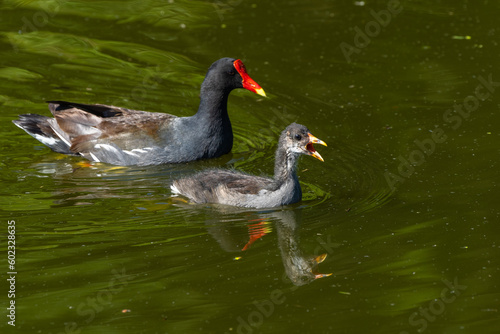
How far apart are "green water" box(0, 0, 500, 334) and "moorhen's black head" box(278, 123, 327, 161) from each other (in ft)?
1.63

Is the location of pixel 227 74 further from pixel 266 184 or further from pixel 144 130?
pixel 266 184

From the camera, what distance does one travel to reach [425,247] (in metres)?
6.52

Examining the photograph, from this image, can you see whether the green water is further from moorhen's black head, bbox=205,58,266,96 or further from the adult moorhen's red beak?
moorhen's black head, bbox=205,58,266,96

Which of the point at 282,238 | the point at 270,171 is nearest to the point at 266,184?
the point at 282,238

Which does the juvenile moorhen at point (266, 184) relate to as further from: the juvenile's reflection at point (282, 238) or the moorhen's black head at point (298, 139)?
the juvenile's reflection at point (282, 238)

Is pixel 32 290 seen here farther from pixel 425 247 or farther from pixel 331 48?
pixel 331 48

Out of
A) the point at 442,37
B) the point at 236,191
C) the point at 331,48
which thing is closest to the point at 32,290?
the point at 236,191

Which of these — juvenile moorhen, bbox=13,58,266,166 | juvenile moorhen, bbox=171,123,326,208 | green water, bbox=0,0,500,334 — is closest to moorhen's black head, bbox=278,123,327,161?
juvenile moorhen, bbox=171,123,326,208

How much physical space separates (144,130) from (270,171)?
1426 millimetres

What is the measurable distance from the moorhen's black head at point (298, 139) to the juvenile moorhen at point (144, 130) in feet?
5.50

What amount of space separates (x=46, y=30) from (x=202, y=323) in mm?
7556

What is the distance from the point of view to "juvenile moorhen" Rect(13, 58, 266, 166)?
874 centimetres

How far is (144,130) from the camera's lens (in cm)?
882

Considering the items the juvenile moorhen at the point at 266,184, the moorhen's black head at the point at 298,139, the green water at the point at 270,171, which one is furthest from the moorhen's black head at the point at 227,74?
the moorhen's black head at the point at 298,139
